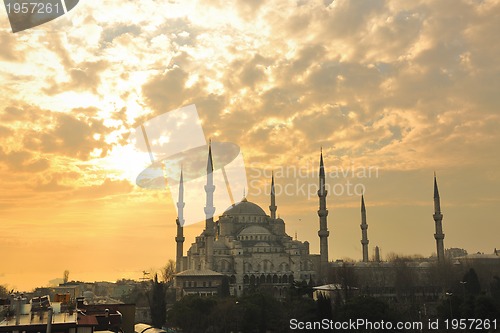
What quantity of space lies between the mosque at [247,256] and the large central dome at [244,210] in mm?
1491

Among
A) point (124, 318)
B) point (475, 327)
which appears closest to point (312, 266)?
point (475, 327)

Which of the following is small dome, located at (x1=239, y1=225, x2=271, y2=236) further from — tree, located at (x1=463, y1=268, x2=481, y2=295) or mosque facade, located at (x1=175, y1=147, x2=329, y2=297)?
tree, located at (x1=463, y1=268, x2=481, y2=295)

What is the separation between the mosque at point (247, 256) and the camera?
53750 millimetres

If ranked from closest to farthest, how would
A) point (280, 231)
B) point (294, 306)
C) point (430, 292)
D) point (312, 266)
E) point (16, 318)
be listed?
point (16, 318) → point (294, 306) → point (430, 292) → point (312, 266) → point (280, 231)

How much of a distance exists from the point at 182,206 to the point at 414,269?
27217 mm

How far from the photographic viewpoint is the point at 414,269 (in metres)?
60.5

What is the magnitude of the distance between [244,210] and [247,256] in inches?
395

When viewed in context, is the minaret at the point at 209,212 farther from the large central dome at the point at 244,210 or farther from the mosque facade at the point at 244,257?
the large central dome at the point at 244,210

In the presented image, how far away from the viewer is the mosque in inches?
2116

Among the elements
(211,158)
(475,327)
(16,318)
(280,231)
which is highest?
(211,158)

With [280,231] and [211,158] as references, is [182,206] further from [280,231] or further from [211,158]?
[280,231]

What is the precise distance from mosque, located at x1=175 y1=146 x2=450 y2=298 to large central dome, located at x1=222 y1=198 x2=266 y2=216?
149 centimetres

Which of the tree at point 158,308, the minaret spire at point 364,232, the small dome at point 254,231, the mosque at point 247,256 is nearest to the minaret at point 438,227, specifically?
the mosque at point 247,256

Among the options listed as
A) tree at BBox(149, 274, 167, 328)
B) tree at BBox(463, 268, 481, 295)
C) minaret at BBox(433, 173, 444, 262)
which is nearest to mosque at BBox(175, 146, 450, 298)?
minaret at BBox(433, 173, 444, 262)
